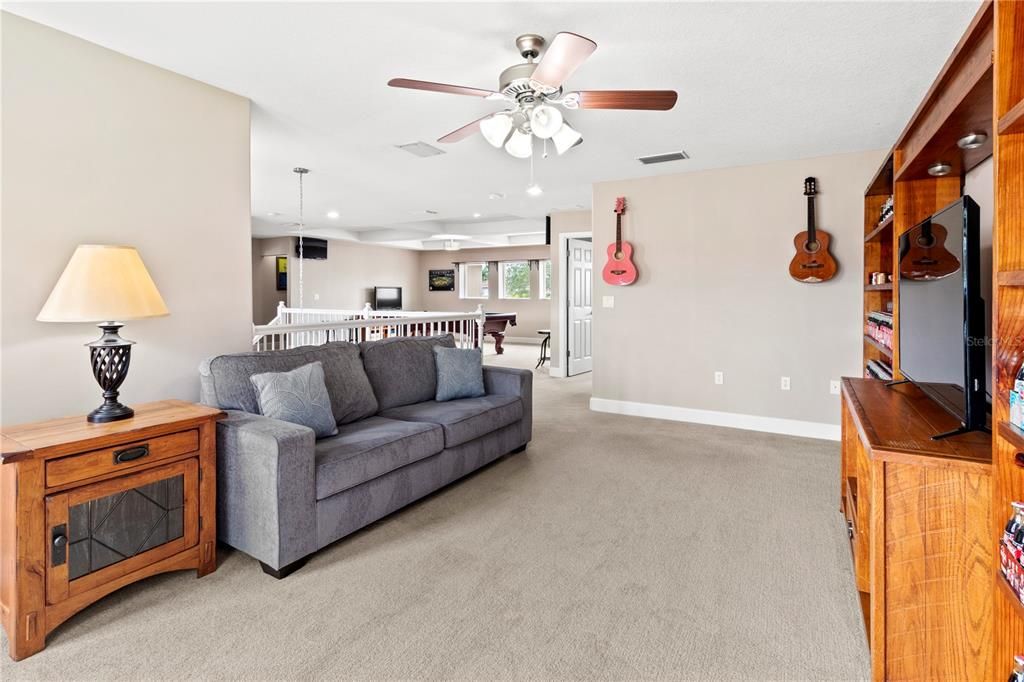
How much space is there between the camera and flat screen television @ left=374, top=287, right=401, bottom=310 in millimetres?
11578

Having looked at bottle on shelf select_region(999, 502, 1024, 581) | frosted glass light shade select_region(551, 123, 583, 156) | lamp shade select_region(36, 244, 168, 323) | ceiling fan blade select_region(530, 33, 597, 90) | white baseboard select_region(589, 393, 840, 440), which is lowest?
white baseboard select_region(589, 393, 840, 440)

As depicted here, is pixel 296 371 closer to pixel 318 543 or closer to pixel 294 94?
pixel 318 543

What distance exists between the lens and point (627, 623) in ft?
6.24

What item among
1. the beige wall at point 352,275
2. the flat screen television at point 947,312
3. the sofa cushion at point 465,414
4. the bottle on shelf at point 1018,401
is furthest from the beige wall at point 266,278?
the bottle on shelf at point 1018,401

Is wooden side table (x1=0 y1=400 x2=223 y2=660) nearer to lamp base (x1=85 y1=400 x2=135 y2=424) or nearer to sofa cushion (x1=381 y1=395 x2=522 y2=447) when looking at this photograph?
lamp base (x1=85 y1=400 x2=135 y2=424)

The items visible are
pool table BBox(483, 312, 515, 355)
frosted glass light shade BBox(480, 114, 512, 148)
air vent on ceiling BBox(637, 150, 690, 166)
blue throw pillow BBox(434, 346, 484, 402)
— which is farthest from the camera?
pool table BBox(483, 312, 515, 355)

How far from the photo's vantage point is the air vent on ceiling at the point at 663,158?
169 inches

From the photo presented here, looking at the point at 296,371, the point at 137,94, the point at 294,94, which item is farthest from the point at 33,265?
the point at 294,94

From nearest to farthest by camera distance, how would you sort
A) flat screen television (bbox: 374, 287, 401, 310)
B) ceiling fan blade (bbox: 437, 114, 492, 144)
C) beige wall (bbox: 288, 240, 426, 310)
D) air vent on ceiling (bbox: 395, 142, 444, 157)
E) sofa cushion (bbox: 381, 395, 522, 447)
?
ceiling fan blade (bbox: 437, 114, 492, 144) < sofa cushion (bbox: 381, 395, 522, 447) < air vent on ceiling (bbox: 395, 142, 444, 157) < beige wall (bbox: 288, 240, 426, 310) < flat screen television (bbox: 374, 287, 401, 310)

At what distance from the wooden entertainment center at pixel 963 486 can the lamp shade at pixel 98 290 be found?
2.64 meters

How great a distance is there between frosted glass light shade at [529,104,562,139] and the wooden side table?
1.91 metres

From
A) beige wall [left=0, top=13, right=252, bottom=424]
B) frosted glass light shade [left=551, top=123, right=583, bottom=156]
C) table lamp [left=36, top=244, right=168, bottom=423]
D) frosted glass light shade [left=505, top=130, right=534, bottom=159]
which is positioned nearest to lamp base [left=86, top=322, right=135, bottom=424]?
table lamp [left=36, top=244, right=168, bottom=423]

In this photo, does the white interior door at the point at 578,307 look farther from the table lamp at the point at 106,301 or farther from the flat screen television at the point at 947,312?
the table lamp at the point at 106,301

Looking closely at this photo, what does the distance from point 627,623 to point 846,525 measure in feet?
4.77
